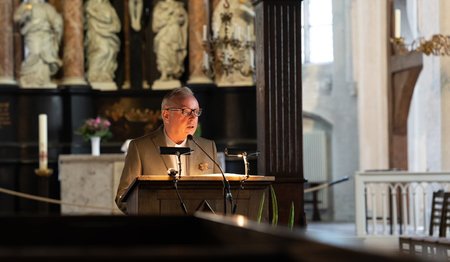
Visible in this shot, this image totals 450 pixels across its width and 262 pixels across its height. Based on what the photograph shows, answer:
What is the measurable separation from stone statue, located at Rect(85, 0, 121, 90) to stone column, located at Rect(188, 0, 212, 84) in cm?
106

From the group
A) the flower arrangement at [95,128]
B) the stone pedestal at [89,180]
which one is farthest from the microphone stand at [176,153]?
the flower arrangement at [95,128]

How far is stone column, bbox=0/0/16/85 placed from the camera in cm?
1488

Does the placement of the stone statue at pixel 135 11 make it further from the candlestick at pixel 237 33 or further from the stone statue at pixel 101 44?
the candlestick at pixel 237 33

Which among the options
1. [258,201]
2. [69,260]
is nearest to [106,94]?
[258,201]

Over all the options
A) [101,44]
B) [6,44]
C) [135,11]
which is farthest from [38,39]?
[135,11]

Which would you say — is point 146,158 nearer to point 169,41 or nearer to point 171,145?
point 171,145

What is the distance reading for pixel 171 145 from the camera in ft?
21.7

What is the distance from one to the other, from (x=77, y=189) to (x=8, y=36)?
248cm

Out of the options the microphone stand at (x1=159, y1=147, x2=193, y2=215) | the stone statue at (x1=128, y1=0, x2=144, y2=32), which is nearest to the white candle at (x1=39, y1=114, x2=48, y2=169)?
the stone statue at (x1=128, y1=0, x2=144, y2=32)

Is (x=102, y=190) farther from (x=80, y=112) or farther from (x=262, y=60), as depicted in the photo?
(x=262, y=60)

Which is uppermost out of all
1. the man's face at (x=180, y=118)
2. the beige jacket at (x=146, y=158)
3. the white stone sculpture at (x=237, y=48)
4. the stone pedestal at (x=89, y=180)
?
the white stone sculpture at (x=237, y=48)

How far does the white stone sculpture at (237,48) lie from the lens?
14773 millimetres

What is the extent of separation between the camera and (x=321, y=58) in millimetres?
25188

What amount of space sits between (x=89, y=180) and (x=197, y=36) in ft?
8.67
